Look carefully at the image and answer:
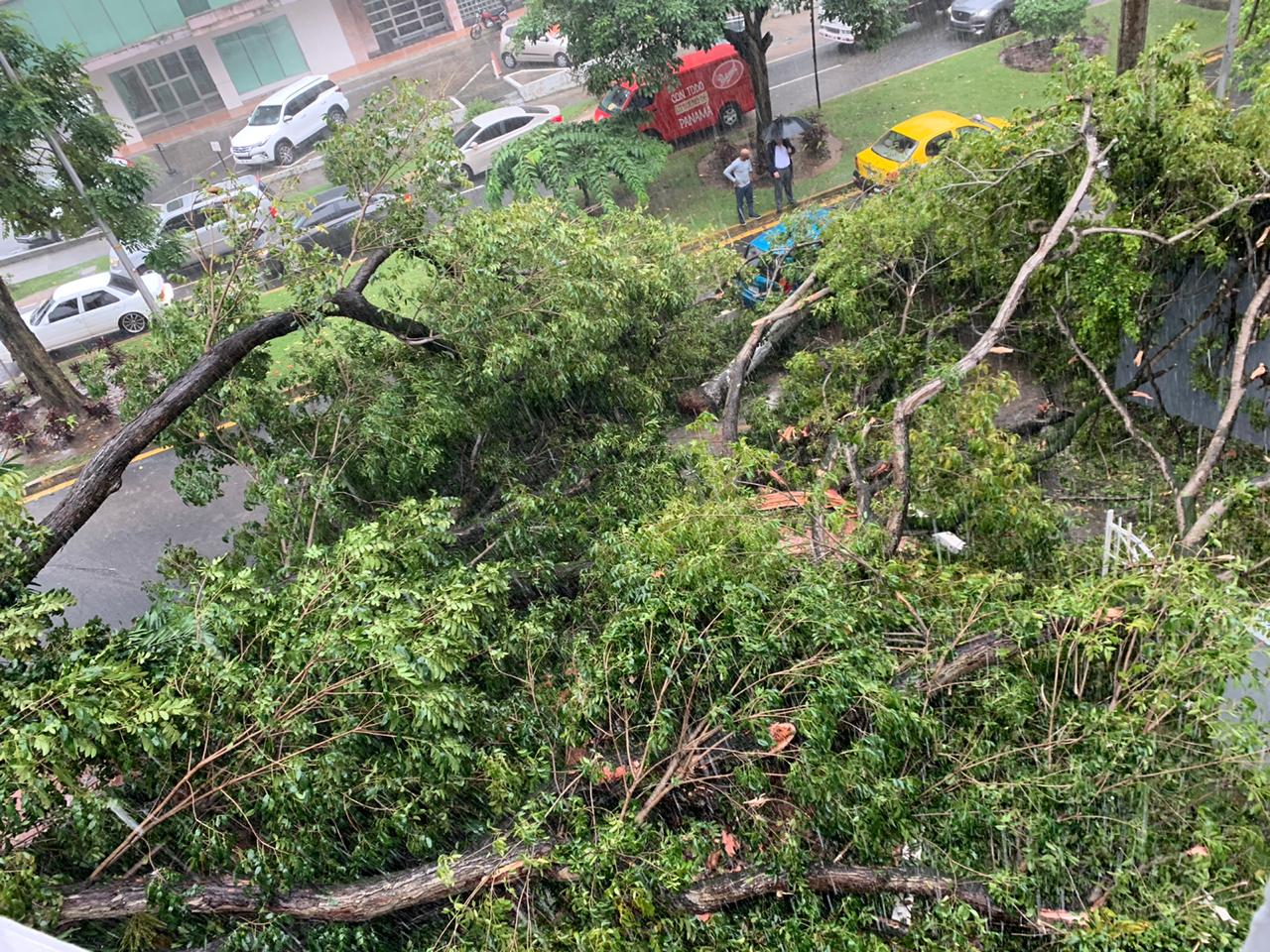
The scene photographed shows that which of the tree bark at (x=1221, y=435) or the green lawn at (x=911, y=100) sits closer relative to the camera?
the tree bark at (x=1221, y=435)

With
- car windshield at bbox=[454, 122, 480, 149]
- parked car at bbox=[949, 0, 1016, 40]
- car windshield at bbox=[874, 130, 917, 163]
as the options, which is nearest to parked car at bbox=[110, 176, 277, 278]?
car windshield at bbox=[454, 122, 480, 149]

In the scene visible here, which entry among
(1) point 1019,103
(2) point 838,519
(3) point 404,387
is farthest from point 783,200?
(2) point 838,519

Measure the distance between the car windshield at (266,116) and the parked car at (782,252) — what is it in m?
13.1

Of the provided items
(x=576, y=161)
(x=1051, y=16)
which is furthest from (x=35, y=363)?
(x=1051, y=16)

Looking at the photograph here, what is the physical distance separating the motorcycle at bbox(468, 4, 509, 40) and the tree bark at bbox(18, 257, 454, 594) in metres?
16.7

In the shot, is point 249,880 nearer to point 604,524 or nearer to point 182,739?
point 182,739

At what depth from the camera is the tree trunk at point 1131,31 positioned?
354 inches

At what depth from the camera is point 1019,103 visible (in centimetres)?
1326

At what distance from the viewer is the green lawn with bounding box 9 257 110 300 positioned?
16000mm

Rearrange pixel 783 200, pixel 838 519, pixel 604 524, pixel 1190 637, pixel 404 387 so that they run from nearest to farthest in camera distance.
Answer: pixel 1190 637
pixel 838 519
pixel 604 524
pixel 404 387
pixel 783 200

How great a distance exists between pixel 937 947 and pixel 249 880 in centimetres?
315

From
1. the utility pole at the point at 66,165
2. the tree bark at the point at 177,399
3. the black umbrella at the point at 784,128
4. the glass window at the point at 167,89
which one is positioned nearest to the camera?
the tree bark at the point at 177,399

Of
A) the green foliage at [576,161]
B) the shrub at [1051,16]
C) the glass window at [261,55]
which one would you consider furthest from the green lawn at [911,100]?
the glass window at [261,55]

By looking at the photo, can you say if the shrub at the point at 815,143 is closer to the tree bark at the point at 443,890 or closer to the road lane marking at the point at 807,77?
the road lane marking at the point at 807,77
